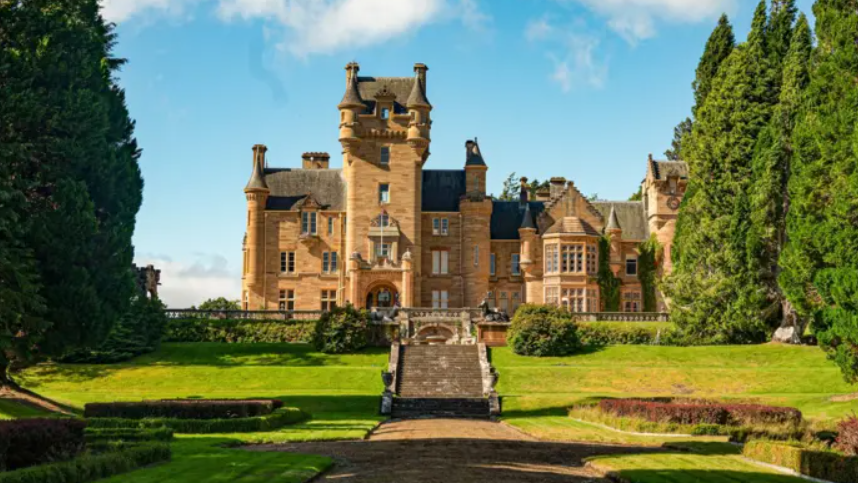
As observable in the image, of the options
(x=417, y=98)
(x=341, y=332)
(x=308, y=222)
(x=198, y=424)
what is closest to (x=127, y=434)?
(x=198, y=424)

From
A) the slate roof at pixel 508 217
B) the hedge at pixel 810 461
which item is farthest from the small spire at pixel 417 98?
the hedge at pixel 810 461

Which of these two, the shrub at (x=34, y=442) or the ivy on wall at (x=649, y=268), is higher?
the ivy on wall at (x=649, y=268)

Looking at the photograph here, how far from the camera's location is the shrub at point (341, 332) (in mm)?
56584

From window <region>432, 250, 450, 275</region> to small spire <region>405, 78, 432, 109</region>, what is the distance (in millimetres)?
→ 10171

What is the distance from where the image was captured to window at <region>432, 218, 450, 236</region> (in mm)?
70625

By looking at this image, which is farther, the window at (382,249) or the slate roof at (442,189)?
the slate roof at (442,189)

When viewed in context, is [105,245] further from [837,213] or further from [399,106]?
[399,106]

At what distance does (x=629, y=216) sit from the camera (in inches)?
2940

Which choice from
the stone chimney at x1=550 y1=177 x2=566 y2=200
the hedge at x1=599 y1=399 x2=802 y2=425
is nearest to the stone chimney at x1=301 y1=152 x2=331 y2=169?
the stone chimney at x1=550 y1=177 x2=566 y2=200

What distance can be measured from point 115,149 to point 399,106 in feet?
100

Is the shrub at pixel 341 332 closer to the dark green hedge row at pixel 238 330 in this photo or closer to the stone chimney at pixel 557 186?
the dark green hedge row at pixel 238 330

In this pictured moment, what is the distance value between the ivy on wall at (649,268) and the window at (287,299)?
2460 centimetres

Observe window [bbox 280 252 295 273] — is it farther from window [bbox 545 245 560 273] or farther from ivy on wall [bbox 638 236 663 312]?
ivy on wall [bbox 638 236 663 312]

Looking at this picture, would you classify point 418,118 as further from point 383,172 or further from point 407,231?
point 407,231
